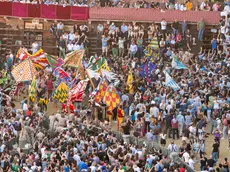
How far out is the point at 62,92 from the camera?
4328 centimetres

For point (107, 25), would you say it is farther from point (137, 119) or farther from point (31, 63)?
point (137, 119)

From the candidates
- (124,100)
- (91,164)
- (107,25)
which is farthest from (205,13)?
(91,164)

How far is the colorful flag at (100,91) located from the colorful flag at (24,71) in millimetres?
4491

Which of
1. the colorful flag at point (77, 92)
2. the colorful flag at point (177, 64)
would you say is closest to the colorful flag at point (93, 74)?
the colorful flag at point (77, 92)

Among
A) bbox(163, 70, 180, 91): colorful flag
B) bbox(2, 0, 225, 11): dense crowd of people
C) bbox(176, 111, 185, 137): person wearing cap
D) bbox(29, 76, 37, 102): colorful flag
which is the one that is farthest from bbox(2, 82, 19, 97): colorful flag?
bbox(2, 0, 225, 11): dense crowd of people

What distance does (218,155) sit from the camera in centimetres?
3734

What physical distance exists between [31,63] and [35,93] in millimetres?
1569

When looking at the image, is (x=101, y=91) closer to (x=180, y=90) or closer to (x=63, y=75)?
(x=63, y=75)

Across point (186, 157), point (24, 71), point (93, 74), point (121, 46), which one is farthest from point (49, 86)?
point (186, 157)

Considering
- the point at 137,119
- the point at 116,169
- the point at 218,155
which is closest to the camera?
the point at 116,169

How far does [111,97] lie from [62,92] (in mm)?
3544

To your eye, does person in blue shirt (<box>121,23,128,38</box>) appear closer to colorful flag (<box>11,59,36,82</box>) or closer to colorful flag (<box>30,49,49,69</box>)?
colorful flag (<box>30,49,49,69</box>)

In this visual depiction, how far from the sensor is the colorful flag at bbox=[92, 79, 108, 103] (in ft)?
135

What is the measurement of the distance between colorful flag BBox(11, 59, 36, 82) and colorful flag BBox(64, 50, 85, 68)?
2.28 metres
